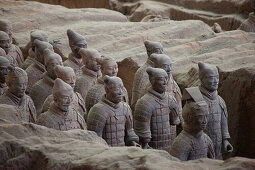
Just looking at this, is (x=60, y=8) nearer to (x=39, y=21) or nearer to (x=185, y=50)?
(x=39, y=21)

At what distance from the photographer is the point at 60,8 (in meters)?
12.9

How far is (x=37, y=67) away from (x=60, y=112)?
2408mm

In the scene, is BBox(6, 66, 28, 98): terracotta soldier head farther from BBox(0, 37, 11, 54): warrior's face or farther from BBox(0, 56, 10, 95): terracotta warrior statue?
BBox(0, 37, 11, 54): warrior's face

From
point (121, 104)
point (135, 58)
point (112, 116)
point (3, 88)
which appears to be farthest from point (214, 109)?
point (3, 88)

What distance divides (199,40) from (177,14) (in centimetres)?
432

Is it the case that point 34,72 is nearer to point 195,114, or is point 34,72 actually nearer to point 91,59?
point 91,59

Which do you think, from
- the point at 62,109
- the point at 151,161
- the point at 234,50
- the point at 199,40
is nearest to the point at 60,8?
the point at 199,40

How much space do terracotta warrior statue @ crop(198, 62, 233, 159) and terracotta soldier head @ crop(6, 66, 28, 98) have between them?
2059mm

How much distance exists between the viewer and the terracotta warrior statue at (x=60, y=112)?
6.18 meters

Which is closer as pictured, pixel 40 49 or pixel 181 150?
pixel 181 150

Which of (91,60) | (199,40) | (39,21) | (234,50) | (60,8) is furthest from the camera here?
(60,8)

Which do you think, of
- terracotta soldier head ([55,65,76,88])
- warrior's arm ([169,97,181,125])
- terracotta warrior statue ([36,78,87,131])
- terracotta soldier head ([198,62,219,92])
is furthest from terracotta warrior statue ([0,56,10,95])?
terracotta soldier head ([198,62,219,92])

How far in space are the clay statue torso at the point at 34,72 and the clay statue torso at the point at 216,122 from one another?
2662 mm

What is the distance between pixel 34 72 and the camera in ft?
27.8
